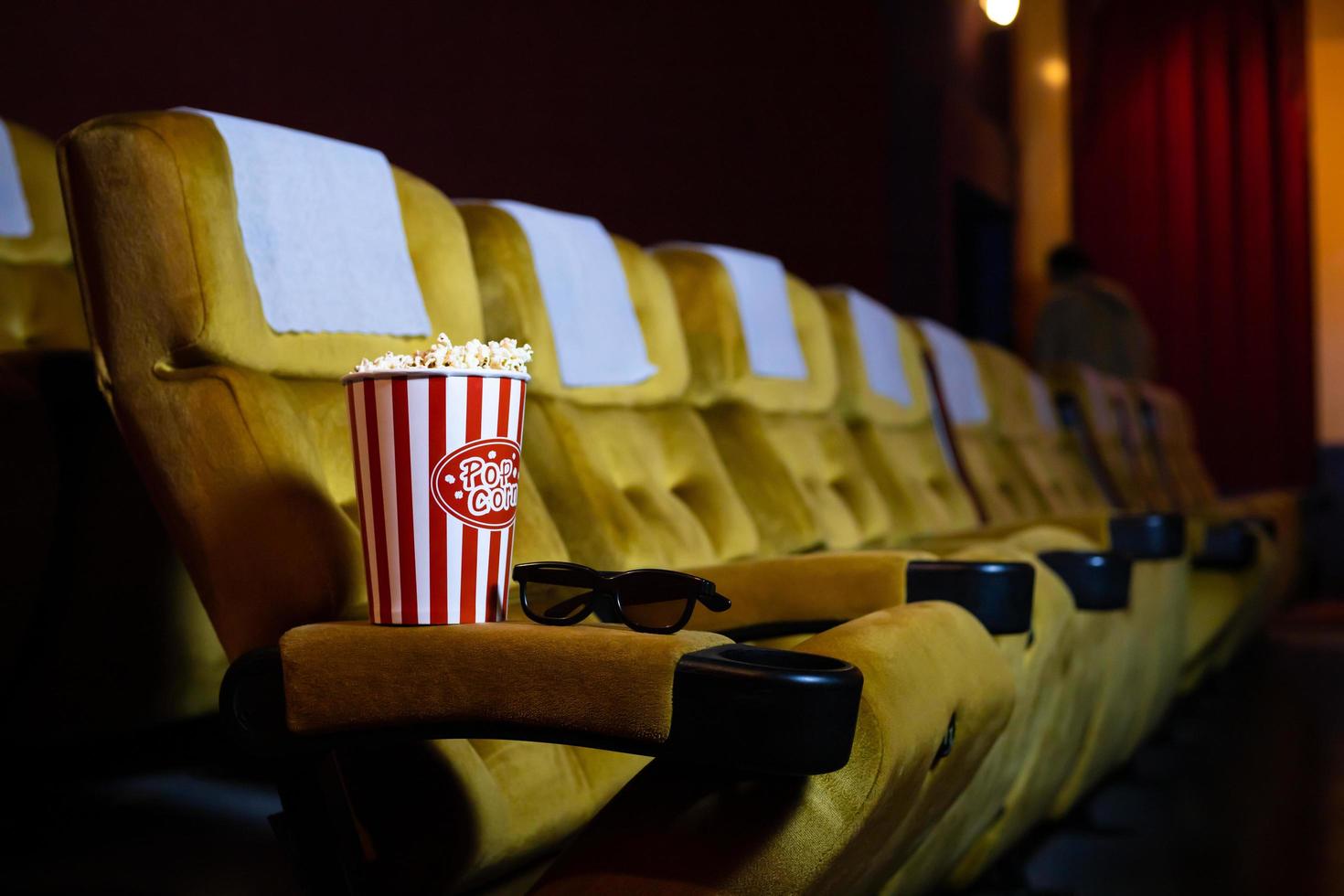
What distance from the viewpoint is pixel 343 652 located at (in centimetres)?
80

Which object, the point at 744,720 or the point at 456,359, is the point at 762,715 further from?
the point at 456,359

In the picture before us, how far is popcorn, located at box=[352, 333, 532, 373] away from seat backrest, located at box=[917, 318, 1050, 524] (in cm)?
213

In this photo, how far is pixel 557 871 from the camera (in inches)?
32.4

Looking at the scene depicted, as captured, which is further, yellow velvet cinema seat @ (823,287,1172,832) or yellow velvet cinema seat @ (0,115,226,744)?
yellow velvet cinema seat @ (823,287,1172,832)

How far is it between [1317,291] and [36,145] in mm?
6633

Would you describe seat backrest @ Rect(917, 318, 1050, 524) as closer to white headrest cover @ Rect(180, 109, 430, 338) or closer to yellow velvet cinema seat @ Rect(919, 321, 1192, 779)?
yellow velvet cinema seat @ Rect(919, 321, 1192, 779)

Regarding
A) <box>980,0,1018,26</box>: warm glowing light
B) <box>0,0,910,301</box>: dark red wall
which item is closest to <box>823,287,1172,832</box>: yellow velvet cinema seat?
<box>0,0,910,301</box>: dark red wall

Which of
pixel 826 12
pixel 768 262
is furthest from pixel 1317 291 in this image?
pixel 768 262

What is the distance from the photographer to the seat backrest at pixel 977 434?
10.0ft

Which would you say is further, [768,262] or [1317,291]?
[1317,291]

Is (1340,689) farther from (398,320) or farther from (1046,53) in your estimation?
(1046,53)

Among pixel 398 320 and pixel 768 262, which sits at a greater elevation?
pixel 768 262

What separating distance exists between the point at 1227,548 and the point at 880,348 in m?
0.98

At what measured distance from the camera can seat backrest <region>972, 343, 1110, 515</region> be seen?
3.55 meters
